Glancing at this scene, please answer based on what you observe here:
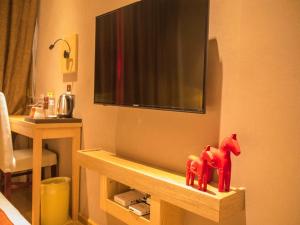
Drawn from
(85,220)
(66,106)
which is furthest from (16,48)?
(85,220)

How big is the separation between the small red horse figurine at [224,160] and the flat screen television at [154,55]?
19 cm

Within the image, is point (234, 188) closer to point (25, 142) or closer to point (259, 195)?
point (259, 195)

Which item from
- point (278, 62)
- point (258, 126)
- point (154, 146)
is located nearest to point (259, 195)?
point (258, 126)

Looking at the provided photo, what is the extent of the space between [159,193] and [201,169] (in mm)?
255

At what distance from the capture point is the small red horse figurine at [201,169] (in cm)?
117

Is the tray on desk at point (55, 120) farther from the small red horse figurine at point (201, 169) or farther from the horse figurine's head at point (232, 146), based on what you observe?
the horse figurine's head at point (232, 146)

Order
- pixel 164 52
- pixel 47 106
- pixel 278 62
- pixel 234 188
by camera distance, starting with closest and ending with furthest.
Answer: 1. pixel 278 62
2. pixel 234 188
3. pixel 164 52
4. pixel 47 106

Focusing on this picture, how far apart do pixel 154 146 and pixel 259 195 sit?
66 cm

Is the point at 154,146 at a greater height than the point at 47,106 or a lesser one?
lesser

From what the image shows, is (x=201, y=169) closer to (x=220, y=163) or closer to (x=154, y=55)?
(x=220, y=163)

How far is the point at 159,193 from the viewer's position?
1.31 m

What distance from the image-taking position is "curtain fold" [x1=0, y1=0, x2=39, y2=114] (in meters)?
3.04

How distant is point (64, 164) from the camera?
2.60 m

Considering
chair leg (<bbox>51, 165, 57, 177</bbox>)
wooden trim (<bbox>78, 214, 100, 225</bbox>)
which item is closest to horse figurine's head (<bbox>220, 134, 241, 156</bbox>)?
wooden trim (<bbox>78, 214, 100, 225</bbox>)
